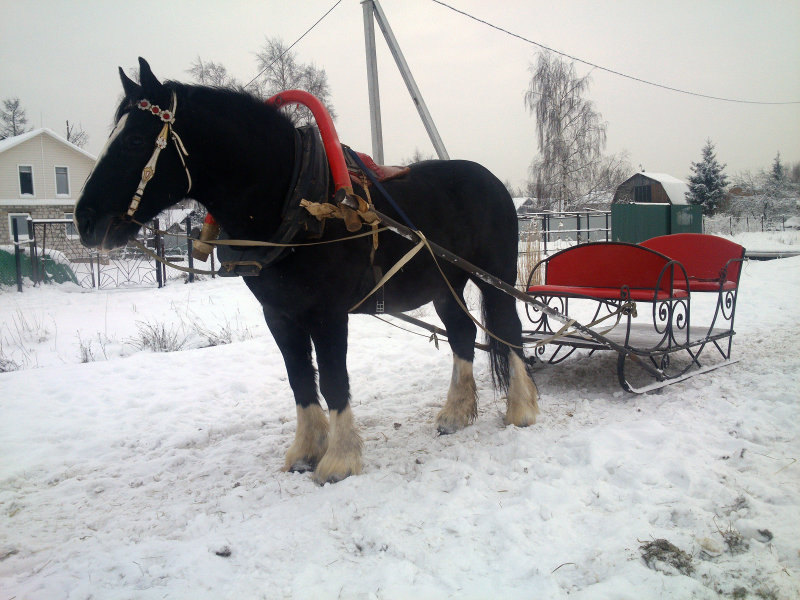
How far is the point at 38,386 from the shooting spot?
13.5ft

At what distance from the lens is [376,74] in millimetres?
7465

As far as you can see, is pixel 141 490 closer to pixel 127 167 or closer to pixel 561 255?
pixel 127 167

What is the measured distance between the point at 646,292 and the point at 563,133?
23.3 m

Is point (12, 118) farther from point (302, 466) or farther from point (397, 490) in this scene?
point (397, 490)

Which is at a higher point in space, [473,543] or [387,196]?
[387,196]

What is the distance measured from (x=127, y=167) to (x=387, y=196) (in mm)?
1308

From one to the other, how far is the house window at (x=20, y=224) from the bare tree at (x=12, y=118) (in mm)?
598

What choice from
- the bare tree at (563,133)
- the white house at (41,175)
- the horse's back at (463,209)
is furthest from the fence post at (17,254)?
the bare tree at (563,133)

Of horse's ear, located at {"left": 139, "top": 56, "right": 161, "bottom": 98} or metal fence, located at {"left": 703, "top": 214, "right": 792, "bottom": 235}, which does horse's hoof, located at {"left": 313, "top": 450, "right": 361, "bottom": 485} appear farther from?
metal fence, located at {"left": 703, "top": 214, "right": 792, "bottom": 235}

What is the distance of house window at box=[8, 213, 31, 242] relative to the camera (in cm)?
275

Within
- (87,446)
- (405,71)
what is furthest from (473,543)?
(405,71)

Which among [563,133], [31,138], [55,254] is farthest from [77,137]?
[563,133]

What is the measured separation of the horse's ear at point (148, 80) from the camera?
7.08ft

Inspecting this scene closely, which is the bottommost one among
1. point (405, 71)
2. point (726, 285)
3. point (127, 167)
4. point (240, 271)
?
point (726, 285)
